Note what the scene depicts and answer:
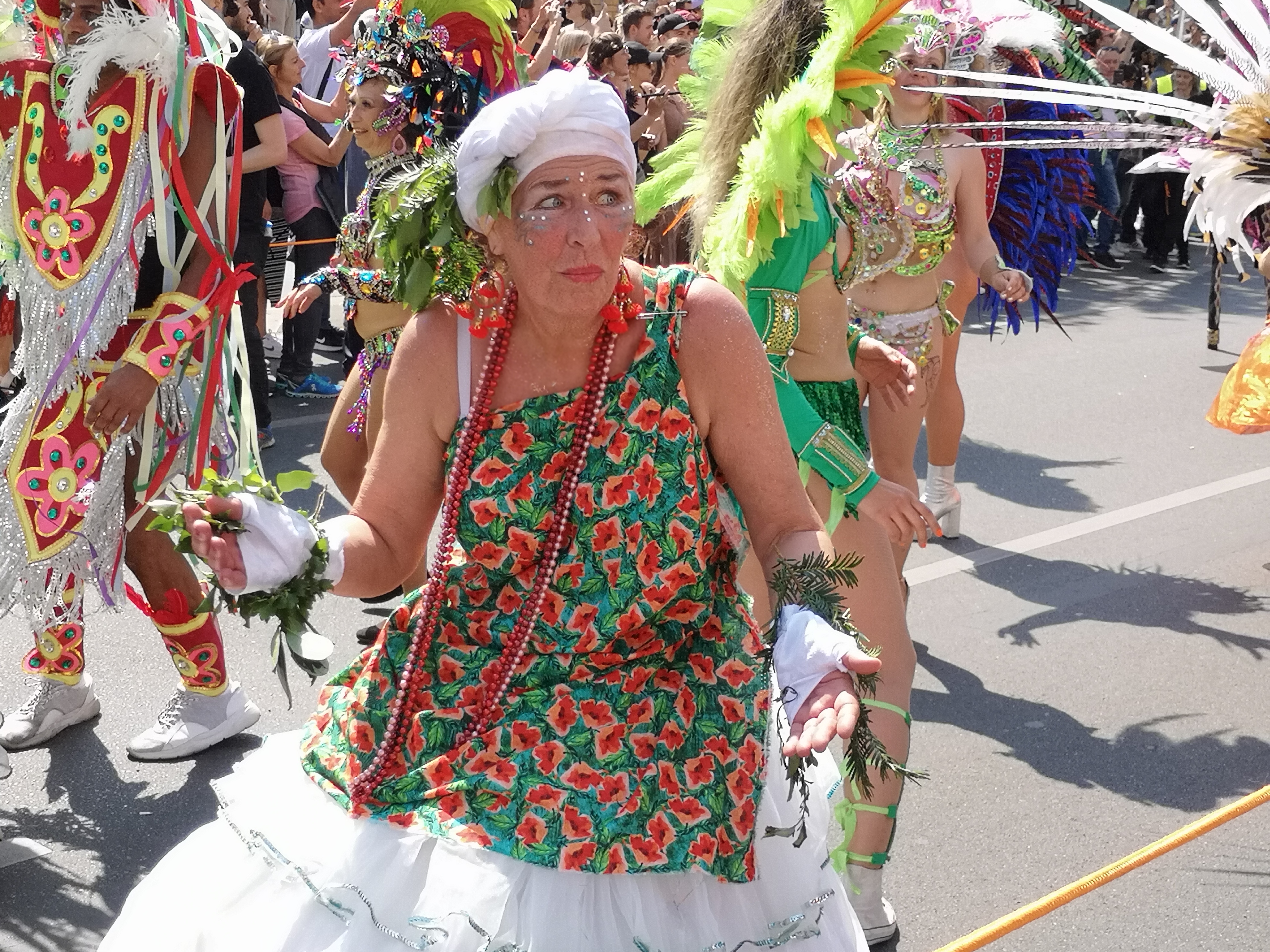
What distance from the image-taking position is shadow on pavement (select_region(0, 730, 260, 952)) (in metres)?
3.40

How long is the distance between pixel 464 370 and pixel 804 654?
0.73 metres

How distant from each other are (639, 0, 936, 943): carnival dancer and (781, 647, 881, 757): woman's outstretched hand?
39.1 inches

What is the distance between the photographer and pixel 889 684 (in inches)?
129

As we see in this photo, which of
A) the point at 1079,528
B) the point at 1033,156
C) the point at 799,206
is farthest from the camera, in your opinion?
the point at 1079,528

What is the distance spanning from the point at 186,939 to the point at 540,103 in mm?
1324

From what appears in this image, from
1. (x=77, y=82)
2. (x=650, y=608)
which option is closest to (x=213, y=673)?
(x=77, y=82)

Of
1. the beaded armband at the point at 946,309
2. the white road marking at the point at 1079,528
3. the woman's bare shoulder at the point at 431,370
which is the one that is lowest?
the white road marking at the point at 1079,528

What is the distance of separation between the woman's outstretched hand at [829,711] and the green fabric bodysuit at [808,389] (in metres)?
1.05

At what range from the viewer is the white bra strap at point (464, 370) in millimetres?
2391

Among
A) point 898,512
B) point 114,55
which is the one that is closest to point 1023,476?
point 898,512

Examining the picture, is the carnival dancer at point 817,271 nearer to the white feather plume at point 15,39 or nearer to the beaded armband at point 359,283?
the beaded armband at point 359,283

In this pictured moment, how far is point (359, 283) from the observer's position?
4.50 metres

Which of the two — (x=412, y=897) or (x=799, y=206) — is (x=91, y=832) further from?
(x=799, y=206)

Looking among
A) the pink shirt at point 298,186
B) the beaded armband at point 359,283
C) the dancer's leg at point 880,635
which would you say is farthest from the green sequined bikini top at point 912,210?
the pink shirt at point 298,186
